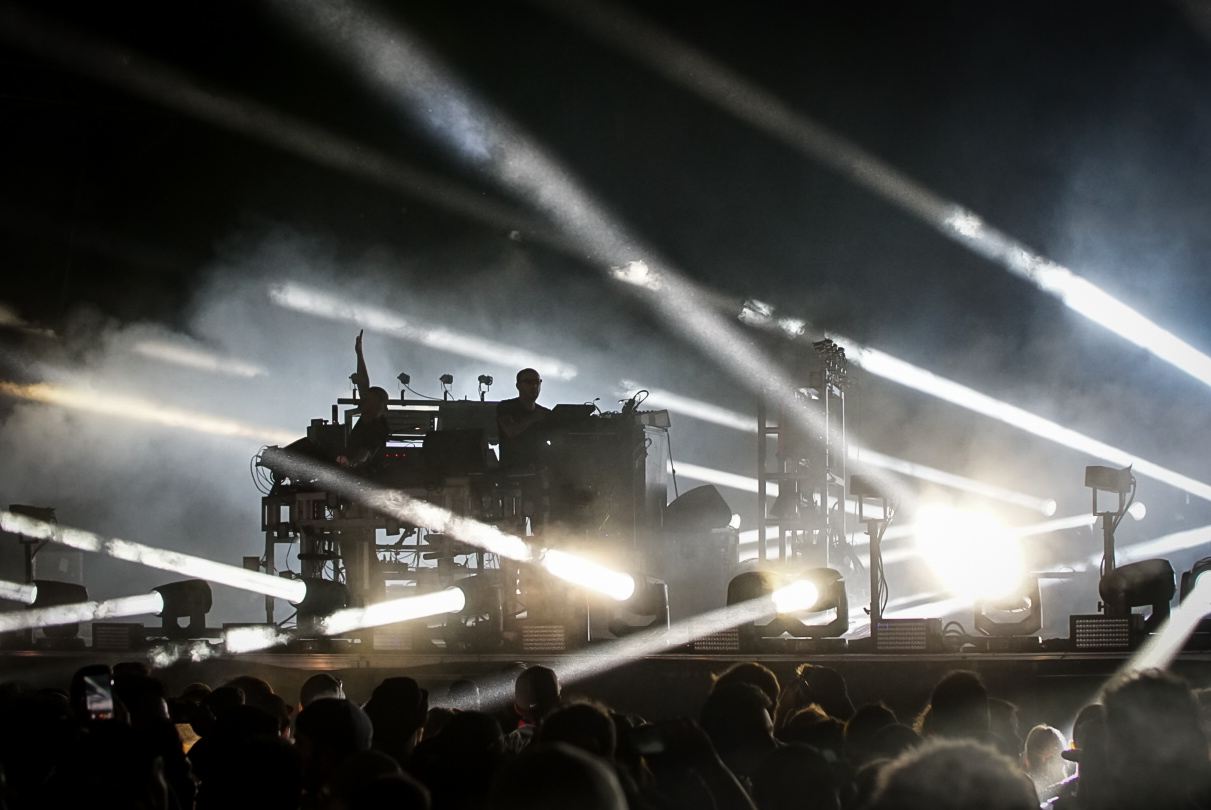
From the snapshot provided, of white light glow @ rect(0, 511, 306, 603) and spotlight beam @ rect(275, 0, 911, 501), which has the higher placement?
spotlight beam @ rect(275, 0, 911, 501)

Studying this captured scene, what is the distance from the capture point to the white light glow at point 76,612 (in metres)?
7.69

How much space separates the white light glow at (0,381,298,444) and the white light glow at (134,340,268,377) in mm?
554

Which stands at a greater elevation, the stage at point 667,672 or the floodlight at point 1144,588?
the floodlight at point 1144,588

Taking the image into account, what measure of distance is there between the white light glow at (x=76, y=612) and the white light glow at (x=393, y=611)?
143cm

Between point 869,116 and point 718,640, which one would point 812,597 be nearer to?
point 718,640

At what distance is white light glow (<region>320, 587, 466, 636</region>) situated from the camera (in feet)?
23.6

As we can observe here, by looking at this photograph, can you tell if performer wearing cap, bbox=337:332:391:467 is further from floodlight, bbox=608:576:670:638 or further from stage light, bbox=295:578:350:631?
floodlight, bbox=608:576:670:638

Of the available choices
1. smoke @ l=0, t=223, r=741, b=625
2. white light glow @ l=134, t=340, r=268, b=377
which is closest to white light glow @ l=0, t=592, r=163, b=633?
smoke @ l=0, t=223, r=741, b=625

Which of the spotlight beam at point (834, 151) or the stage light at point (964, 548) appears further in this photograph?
the spotlight beam at point (834, 151)

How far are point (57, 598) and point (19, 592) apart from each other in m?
0.35

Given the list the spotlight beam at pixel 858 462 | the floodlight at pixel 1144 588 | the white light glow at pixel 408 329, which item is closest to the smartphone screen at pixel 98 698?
the floodlight at pixel 1144 588

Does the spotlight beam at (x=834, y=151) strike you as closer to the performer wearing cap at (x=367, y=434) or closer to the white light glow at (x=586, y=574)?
the performer wearing cap at (x=367, y=434)

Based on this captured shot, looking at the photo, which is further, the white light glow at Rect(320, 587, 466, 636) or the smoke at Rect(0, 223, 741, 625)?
the smoke at Rect(0, 223, 741, 625)

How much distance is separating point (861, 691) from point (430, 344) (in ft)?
28.8
